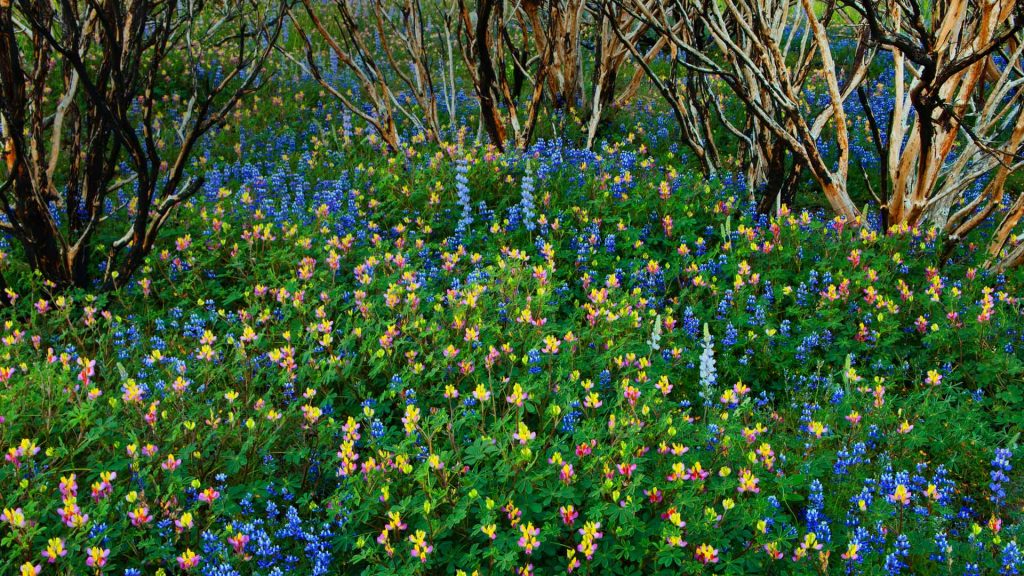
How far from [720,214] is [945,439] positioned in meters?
2.23

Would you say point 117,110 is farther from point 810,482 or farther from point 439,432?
point 810,482

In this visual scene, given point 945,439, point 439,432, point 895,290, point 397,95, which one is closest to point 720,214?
point 895,290

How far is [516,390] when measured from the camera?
10.7 ft

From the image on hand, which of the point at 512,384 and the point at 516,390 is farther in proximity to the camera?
the point at 512,384

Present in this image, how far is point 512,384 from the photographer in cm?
383

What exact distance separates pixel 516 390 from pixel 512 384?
58 cm

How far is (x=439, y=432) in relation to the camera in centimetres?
353

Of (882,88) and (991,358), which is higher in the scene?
(882,88)

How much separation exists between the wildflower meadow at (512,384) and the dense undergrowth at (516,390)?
0.02 metres

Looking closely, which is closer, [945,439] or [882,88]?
[945,439]

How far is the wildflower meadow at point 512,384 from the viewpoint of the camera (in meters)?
2.92

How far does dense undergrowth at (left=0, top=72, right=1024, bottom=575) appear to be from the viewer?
2916mm

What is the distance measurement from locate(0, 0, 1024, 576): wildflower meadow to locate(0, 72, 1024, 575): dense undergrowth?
0.06 ft

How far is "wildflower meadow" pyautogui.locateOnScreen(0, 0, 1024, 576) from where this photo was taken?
2.92m
